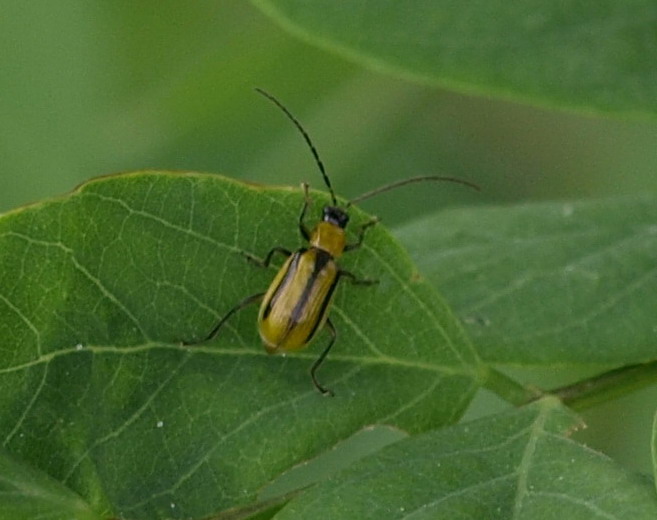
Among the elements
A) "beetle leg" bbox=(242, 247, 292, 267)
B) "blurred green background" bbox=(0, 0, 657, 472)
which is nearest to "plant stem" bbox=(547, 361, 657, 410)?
"beetle leg" bbox=(242, 247, 292, 267)

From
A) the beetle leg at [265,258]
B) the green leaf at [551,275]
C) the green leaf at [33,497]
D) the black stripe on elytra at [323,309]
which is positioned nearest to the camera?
the green leaf at [33,497]

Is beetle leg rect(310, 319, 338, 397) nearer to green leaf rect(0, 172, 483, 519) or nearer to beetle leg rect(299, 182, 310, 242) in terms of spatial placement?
green leaf rect(0, 172, 483, 519)

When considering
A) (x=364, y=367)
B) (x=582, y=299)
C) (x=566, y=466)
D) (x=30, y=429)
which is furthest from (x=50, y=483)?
(x=582, y=299)

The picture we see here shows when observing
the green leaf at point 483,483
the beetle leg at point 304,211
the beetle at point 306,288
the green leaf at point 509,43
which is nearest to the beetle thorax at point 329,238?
the beetle at point 306,288

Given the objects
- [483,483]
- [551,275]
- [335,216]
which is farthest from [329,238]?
[483,483]

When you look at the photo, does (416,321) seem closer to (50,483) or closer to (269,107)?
(50,483)

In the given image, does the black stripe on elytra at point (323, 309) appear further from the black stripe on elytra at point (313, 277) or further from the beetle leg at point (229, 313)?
the beetle leg at point (229, 313)
